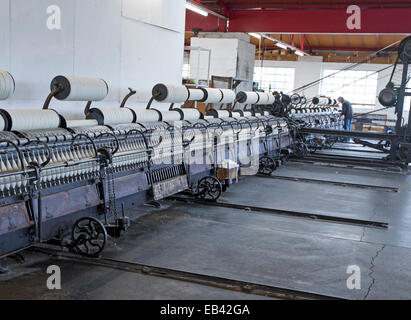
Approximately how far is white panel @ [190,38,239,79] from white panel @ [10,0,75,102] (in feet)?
36.4

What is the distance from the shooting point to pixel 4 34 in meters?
5.61

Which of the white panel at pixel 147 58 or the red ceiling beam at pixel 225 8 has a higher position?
the red ceiling beam at pixel 225 8

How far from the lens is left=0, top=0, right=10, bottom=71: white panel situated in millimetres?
5539

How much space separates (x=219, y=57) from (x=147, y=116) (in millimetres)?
11758

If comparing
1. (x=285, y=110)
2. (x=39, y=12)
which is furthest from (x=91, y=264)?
(x=285, y=110)

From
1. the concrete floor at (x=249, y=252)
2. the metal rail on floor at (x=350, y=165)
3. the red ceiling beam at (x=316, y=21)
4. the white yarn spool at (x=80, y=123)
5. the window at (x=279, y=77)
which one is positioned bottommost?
the concrete floor at (x=249, y=252)

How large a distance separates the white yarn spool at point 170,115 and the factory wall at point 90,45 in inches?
45.3

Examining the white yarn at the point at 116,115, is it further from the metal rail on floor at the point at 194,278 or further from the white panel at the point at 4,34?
the metal rail on floor at the point at 194,278

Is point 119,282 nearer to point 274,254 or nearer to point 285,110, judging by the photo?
point 274,254

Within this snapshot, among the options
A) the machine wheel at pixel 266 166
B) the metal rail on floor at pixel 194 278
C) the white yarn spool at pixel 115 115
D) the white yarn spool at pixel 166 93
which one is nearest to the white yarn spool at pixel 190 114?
the white yarn spool at pixel 166 93

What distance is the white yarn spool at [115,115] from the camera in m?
5.88

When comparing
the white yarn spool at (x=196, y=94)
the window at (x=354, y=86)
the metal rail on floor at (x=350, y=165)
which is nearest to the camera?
the white yarn spool at (x=196, y=94)

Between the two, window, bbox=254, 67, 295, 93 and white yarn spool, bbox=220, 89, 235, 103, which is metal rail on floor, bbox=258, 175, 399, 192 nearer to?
white yarn spool, bbox=220, 89, 235, 103

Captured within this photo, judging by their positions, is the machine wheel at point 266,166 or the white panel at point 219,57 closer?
the machine wheel at point 266,166
